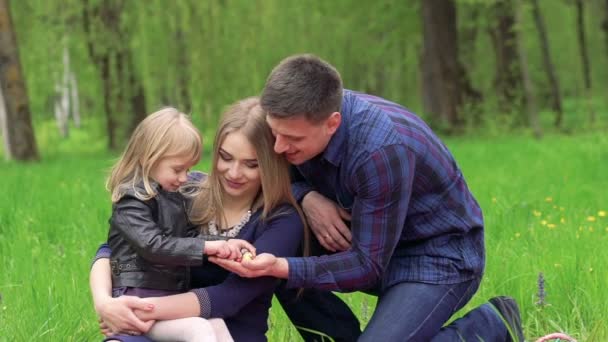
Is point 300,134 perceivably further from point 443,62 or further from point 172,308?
point 443,62

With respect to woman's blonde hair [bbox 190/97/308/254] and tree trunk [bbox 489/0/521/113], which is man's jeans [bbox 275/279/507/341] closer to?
woman's blonde hair [bbox 190/97/308/254]

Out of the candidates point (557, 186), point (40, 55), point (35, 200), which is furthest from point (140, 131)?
point (40, 55)

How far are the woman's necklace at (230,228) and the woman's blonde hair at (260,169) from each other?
0.02 metres

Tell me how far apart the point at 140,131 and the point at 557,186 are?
5.64 meters

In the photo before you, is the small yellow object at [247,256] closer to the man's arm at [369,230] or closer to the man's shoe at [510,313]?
the man's arm at [369,230]

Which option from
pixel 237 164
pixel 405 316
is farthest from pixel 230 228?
pixel 405 316

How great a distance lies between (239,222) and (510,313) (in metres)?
1.20

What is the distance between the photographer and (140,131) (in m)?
3.40

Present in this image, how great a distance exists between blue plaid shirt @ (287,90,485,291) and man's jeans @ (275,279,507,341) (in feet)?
0.21

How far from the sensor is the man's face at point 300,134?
129 inches

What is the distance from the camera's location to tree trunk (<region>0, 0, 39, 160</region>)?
1377 cm

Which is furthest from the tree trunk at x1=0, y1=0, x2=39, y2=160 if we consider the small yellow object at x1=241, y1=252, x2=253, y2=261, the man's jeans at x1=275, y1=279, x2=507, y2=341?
the small yellow object at x1=241, y1=252, x2=253, y2=261

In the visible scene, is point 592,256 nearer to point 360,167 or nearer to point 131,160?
point 360,167

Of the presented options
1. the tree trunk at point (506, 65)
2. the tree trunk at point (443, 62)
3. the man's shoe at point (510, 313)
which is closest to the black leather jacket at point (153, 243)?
the man's shoe at point (510, 313)
